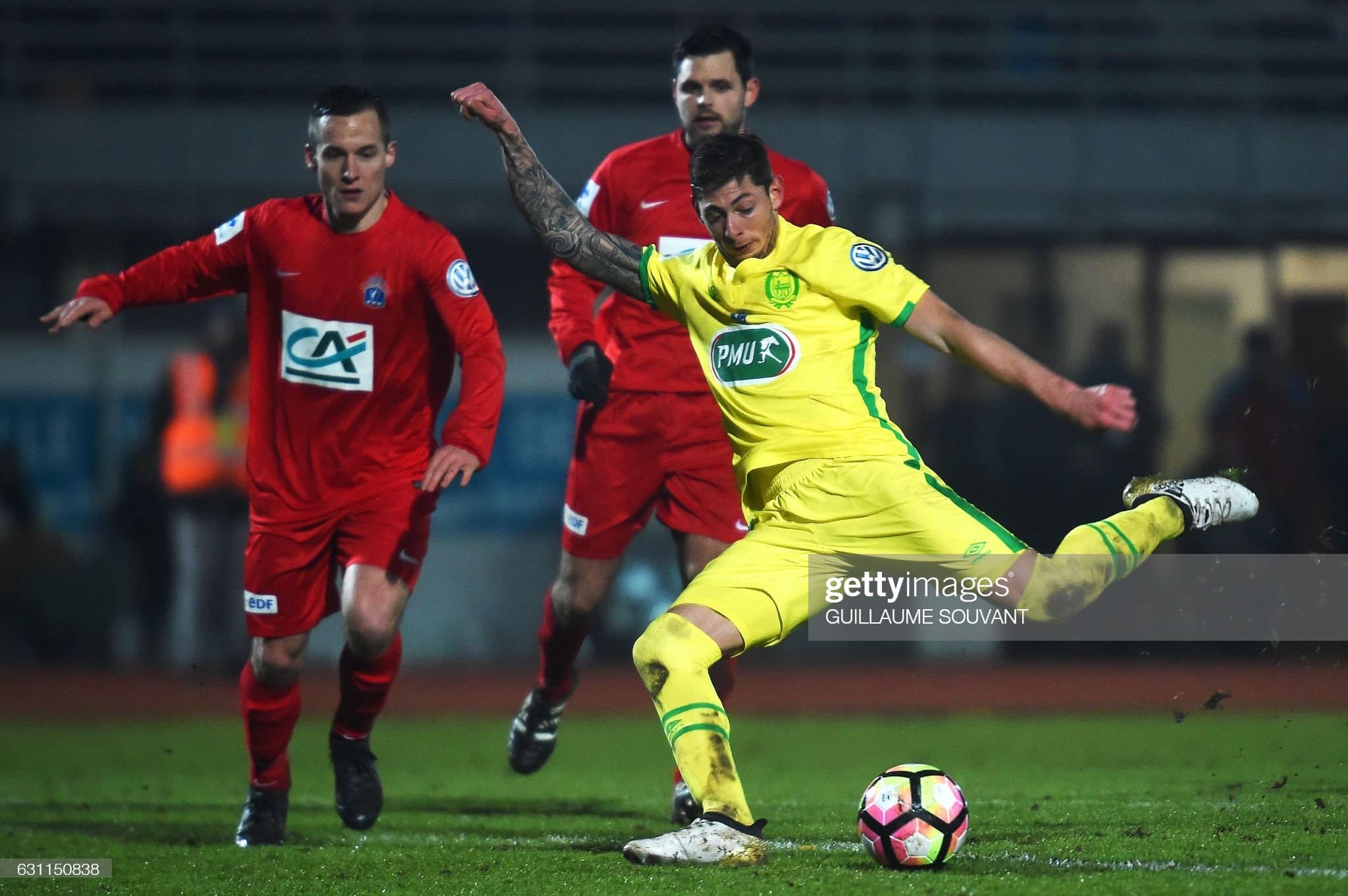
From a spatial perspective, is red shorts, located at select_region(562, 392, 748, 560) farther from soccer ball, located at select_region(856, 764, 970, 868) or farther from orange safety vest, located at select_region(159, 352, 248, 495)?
orange safety vest, located at select_region(159, 352, 248, 495)

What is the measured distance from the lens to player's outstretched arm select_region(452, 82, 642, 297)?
5293 millimetres

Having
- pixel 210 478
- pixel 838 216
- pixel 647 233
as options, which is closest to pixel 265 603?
pixel 647 233

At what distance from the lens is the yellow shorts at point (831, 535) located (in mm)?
4527

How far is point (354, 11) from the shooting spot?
17.3 meters

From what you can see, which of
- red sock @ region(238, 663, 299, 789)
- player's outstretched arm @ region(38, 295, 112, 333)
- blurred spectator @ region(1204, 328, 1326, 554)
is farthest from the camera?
blurred spectator @ region(1204, 328, 1326, 554)

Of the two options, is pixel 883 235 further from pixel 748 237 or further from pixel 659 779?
pixel 748 237

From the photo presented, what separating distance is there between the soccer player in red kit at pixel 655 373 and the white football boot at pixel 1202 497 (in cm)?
151

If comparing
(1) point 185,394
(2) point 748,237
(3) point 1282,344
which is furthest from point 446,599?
(2) point 748,237

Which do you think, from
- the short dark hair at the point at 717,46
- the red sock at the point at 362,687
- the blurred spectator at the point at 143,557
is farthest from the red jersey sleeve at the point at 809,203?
the blurred spectator at the point at 143,557

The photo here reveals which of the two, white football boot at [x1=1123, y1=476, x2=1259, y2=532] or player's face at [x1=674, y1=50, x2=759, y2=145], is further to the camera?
player's face at [x1=674, y1=50, x2=759, y2=145]

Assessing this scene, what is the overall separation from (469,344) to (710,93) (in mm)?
1304

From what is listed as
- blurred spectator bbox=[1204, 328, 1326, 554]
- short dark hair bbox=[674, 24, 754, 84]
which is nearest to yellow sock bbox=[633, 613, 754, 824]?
short dark hair bbox=[674, 24, 754, 84]

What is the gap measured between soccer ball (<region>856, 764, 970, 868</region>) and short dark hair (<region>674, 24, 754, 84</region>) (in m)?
2.69

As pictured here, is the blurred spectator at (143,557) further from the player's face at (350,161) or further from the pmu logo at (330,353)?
the player's face at (350,161)
